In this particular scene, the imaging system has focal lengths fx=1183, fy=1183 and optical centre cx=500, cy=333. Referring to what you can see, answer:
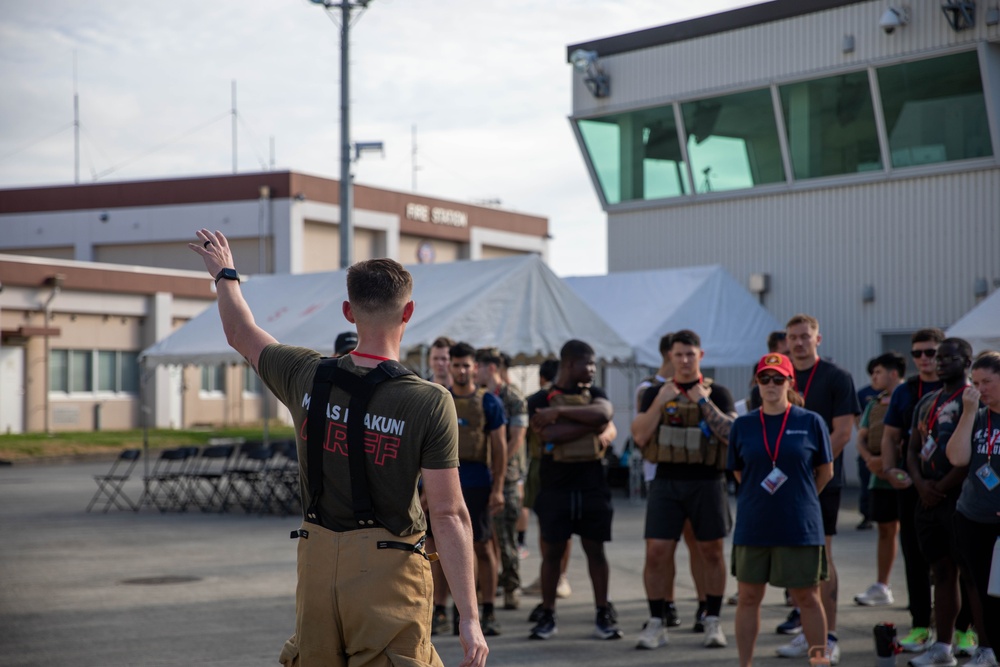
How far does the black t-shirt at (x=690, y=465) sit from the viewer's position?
8.34 metres

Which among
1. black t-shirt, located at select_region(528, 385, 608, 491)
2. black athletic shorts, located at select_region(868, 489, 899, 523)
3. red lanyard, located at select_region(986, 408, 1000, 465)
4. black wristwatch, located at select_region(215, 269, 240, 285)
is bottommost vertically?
black athletic shorts, located at select_region(868, 489, 899, 523)

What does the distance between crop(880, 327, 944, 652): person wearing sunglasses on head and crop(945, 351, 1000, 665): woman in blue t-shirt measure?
37.2 inches

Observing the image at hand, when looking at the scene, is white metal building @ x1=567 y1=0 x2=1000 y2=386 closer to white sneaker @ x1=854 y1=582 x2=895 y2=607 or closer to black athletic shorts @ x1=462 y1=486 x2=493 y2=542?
white sneaker @ x1=854 y1=582 x2=895 y2=607

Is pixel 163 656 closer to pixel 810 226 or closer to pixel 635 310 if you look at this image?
pixel 635 310

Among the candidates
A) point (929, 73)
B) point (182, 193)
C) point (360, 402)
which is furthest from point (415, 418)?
point (182, 193)

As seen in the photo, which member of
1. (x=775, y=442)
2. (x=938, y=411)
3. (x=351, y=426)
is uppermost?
(x=351, y=426)

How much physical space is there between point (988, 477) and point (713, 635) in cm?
236

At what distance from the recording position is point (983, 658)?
7.18 m

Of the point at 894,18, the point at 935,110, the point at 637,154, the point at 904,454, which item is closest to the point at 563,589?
the point at 904,454

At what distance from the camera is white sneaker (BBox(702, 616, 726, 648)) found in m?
8.18

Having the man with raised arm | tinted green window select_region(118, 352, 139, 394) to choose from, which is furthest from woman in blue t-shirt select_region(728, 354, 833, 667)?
tinted green window select_region(118, 352, 139, 394)

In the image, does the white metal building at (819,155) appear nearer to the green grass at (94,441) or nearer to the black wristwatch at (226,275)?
the black wristwatch at (226,275)

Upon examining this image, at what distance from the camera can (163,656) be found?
26.0 ft

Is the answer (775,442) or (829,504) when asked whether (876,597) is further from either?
(775,442)
